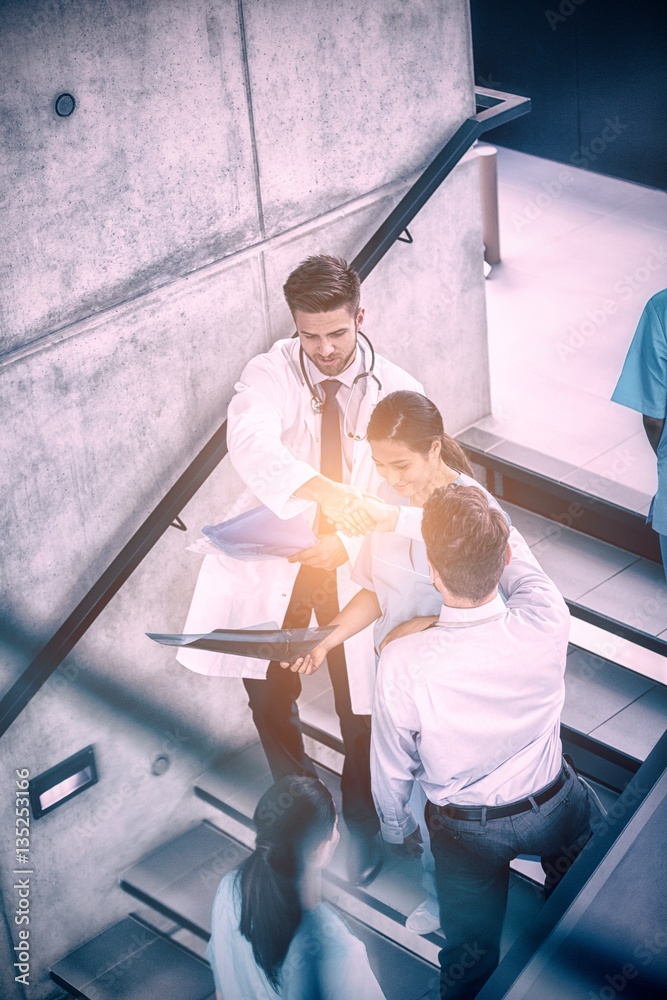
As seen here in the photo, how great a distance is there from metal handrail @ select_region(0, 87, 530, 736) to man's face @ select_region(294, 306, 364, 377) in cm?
46

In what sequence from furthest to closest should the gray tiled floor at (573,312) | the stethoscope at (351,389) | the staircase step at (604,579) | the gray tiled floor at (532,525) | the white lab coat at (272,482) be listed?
the gray tiled floor at (573,312) < the gray tiled floor at (532,525) < the staircase step at (604,579) < the stethoscope at (351,389) < the white lab coat at (272,482)

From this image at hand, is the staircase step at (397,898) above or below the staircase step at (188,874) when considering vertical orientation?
above

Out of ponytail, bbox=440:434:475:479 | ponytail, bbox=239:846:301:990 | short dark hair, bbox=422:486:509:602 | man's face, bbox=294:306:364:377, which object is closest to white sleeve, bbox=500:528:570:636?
short dark hair, bbox=422:486:509:602

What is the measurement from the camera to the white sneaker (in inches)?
137

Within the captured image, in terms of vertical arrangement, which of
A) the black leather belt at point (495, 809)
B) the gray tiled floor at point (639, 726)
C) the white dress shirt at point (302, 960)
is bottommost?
the gray tiled floor at point (639, 726)

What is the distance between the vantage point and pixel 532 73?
7438mm

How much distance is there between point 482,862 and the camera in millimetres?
2787

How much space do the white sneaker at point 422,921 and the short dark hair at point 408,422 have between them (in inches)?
58.6

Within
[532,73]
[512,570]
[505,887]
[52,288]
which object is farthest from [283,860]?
[532,73]

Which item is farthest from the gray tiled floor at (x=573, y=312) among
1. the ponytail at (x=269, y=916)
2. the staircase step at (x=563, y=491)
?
the ponytail at (x=269, y=916)

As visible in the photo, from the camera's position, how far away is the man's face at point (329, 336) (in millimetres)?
3178

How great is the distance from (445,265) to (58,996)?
3.06 m

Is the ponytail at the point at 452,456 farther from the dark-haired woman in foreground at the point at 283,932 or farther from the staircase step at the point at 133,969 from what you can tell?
the staircase step at the point at 133,969

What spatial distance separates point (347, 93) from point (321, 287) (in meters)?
0.97
